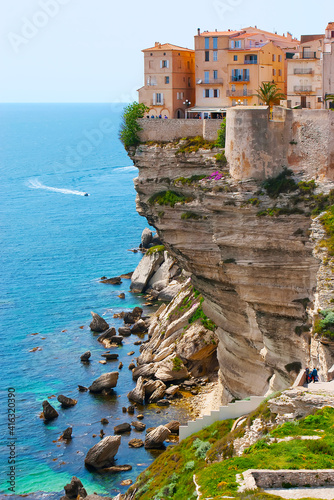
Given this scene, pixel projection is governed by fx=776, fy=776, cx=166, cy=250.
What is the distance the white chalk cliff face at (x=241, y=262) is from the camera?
42594 millimetres

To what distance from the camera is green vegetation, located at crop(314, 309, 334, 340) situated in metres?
36.3

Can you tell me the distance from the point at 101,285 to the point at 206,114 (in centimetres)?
3817

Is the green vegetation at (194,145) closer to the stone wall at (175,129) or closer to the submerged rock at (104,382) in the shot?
the stone wall at (175,129)

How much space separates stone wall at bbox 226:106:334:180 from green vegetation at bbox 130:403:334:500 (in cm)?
1447

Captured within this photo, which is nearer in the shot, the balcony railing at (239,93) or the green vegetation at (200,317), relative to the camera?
the balcony railing at (239,93)

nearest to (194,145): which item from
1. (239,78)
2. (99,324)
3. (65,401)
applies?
(239,78)

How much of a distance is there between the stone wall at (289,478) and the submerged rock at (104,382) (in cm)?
3848

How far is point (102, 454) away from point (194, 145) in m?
20.9

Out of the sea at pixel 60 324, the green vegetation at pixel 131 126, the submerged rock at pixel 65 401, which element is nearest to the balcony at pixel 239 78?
the green vegetation at pixel 131 126

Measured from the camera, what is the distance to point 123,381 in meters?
63.2

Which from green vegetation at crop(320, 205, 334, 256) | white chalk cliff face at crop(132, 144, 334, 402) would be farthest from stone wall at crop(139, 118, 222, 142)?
green vegetation at crop(320, 205, 334, 256)

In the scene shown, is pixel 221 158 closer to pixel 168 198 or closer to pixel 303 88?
pixel 168 198

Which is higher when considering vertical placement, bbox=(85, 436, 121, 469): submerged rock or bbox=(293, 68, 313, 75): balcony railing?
bbox=(293, 68, 313, 75): balcony railing

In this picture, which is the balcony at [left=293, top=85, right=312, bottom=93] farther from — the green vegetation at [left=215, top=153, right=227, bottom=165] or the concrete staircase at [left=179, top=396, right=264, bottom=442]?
the concrete staircase at [left=179, top=396, right=264, bottom=442]
